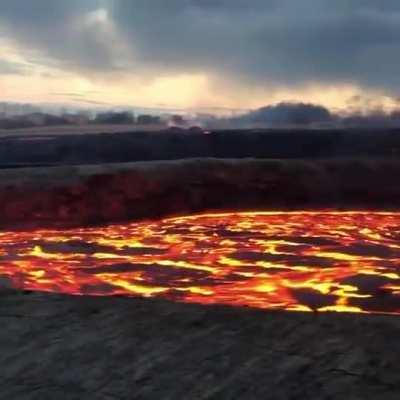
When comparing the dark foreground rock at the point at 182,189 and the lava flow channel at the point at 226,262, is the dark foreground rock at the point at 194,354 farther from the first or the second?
the dark foreground rock at the point at 182,189

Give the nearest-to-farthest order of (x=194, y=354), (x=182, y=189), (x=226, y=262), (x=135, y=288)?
(x=194, y=354) < (x=135, y=288) < (x=226, y=262) < (x=182, y=189)

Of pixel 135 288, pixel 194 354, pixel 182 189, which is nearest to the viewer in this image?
pixel 194 354

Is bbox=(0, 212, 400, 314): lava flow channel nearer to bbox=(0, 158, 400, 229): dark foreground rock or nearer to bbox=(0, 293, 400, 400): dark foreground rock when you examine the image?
bbox=(0, 293, 400, 400): dark foreground rock

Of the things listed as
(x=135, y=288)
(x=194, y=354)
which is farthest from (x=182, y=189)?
(x=194, y=354)

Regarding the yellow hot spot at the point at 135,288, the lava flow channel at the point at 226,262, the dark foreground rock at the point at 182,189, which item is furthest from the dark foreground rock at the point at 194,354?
the dark foreground rock at the point at 182,189

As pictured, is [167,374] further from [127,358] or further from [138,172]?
[138,172]

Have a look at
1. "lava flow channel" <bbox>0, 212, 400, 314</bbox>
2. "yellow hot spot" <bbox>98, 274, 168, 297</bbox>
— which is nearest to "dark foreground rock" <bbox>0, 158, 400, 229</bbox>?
"lava flow channel" <bbox>0, 212, 400, 314</bbox>

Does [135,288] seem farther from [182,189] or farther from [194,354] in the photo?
[182,189]
